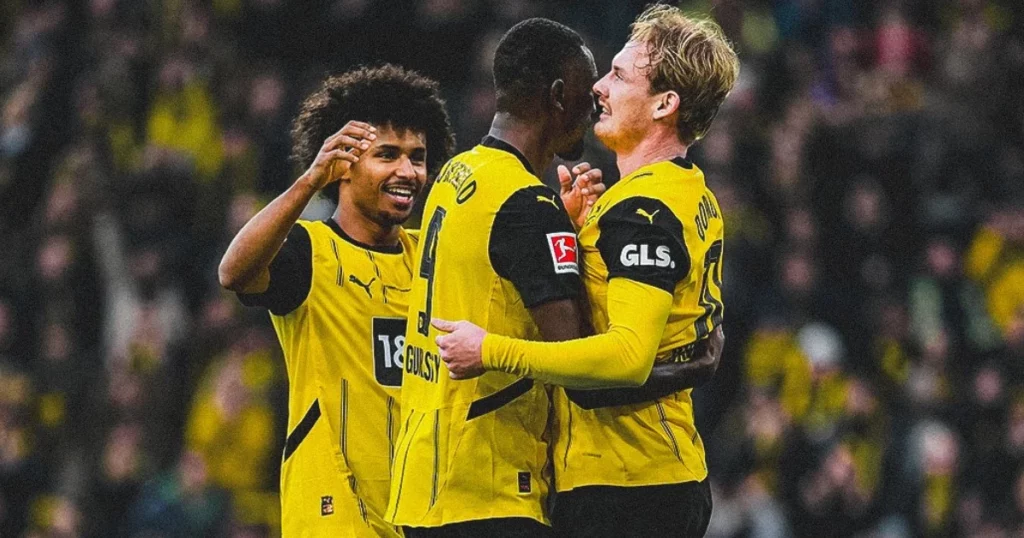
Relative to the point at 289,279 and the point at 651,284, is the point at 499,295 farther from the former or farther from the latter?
the point at 289,279

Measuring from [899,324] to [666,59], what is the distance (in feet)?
28.4

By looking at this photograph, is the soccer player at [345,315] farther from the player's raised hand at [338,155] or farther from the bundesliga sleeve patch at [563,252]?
the bundesliga sleeve patch at [563,252]

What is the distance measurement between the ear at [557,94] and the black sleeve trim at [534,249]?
34 centimetres

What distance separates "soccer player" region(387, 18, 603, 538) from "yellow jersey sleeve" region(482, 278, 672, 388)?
14 cm

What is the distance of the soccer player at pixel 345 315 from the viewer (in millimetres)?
6016

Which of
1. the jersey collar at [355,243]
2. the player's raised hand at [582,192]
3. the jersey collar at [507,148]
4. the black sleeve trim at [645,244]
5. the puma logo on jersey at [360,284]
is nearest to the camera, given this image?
the black sleeve trim at [645,244]

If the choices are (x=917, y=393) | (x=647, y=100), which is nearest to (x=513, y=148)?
(x=647, y=100)

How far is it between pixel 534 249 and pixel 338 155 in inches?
33.9

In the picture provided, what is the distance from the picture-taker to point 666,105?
17.9 ft

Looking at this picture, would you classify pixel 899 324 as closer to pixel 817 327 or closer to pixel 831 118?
pixel 817 327

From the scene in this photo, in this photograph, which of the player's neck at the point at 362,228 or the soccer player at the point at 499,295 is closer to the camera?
the soccer player at the point at 499,295

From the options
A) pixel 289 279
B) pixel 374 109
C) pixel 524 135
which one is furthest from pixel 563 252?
pixel 374 109

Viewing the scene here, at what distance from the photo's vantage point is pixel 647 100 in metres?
5.46

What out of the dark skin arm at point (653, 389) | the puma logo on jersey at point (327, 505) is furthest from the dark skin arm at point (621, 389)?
the puma logo on jersey at point (327, 505)
